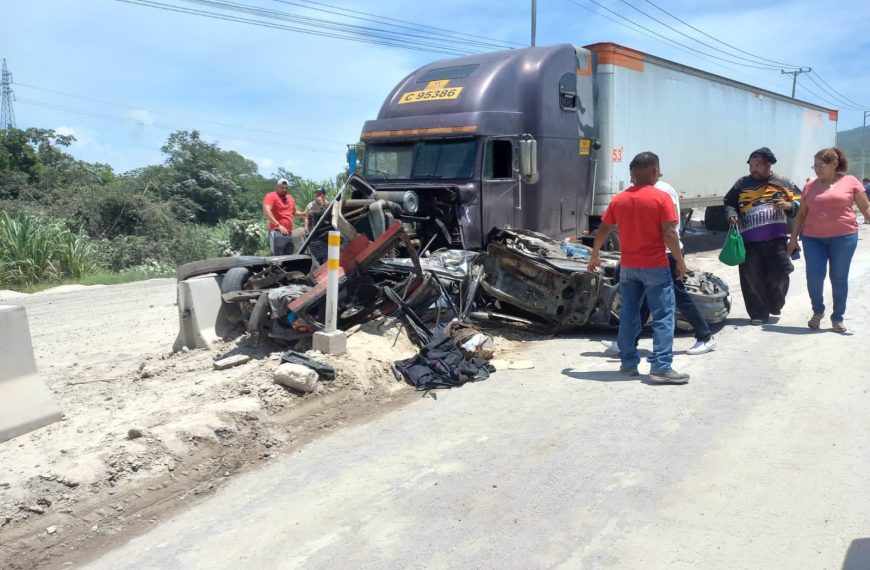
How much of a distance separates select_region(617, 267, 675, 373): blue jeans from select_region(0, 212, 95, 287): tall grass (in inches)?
490

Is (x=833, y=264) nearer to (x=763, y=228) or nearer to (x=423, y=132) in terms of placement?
(x=763, y=228)

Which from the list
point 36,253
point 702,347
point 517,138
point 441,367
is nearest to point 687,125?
point 517,138

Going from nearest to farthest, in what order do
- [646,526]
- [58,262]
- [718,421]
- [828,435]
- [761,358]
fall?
[646,526] → [828,435] → [718,421] → [761,358] → [58,262]

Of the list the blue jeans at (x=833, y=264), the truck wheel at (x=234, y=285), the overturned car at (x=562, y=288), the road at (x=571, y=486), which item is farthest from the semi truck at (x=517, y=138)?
the road at (x=571, y=486)

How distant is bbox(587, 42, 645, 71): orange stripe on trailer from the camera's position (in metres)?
11.0

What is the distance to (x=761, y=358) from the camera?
614 cm

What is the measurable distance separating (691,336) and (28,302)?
9.91 meters

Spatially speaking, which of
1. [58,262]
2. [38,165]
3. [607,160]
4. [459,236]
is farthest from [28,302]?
[38,165]

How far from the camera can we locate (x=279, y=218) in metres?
11.7

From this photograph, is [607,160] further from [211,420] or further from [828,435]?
[211,420]

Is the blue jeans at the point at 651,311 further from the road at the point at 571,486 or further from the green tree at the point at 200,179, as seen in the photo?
the green tree at the point at 200,179

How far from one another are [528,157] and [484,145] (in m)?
0.61

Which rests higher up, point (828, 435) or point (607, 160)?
point (607, 160)

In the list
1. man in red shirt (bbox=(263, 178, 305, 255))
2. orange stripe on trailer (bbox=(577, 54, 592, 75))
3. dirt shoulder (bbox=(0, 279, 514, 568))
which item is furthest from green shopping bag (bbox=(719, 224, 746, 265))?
man in red shirt (bbox=(263, 178, 305, 255))
